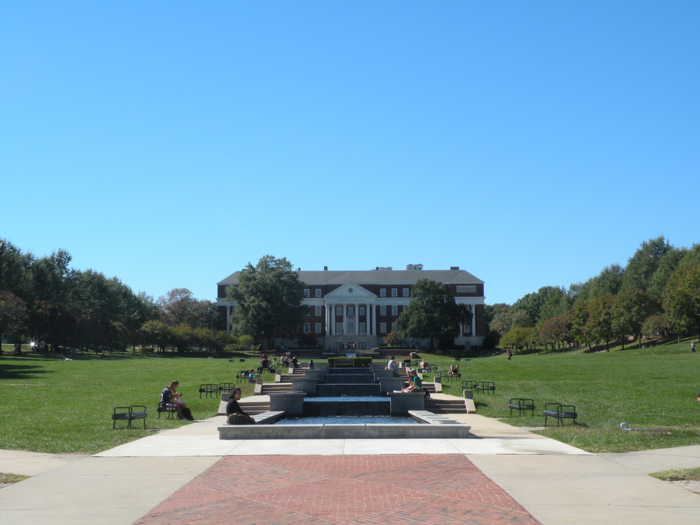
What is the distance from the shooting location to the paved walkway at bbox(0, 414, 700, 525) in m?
8.36

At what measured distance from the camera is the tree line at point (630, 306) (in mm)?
68250

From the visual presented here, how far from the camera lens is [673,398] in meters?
26.9

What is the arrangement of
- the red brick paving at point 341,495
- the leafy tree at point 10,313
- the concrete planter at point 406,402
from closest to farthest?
the red brick paving at point 341,495, the concrete planter at point 406,402, the leafy tree at point 10,313

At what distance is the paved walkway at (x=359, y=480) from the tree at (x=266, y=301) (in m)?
76.7

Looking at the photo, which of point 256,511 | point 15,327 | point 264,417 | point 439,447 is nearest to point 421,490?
point 256,511

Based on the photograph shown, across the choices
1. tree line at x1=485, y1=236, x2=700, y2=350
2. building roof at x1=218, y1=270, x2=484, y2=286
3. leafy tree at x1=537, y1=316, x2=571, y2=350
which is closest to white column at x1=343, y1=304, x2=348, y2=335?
building roof at x1=218, y1=270, x2=484, y2=286

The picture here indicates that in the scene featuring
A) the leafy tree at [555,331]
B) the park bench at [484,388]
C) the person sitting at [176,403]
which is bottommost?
the park bench at [484,388]

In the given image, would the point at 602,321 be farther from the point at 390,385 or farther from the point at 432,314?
the point at 390,385

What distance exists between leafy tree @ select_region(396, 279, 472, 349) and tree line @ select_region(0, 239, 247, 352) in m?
25.3

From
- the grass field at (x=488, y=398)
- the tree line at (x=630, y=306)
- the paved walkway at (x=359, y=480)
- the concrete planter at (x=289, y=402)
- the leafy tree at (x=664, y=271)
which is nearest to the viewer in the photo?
the paved walkway at (x=359, y=480)

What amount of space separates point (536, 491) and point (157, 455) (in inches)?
323

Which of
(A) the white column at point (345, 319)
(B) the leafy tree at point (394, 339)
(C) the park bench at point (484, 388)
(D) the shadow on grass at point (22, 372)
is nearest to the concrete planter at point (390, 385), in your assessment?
(C) the park bench at point (484, 388)

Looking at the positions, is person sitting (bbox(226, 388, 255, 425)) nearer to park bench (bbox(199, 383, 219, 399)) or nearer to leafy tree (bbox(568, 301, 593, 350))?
park bench (bbox(199, 383, 219, 399))

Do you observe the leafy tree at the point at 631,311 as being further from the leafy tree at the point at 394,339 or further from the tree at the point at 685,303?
the leafy tree at the point at 394,339
